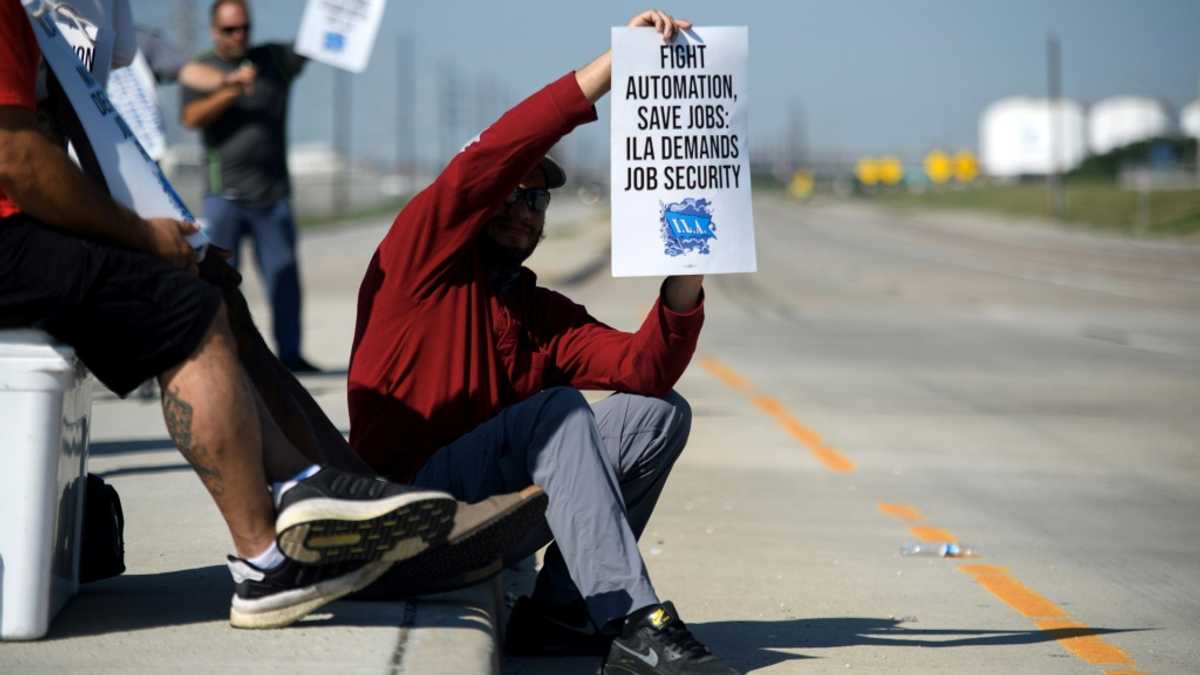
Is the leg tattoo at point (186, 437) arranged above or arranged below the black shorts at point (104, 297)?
below

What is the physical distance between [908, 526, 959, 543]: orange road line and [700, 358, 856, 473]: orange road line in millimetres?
1535

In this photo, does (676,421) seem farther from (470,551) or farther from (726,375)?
(726,375)

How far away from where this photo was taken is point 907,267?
32.8 meters

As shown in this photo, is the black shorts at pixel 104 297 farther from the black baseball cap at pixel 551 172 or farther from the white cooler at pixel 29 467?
the black baseball cap at pixel 551 172

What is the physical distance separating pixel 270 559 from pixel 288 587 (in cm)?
8

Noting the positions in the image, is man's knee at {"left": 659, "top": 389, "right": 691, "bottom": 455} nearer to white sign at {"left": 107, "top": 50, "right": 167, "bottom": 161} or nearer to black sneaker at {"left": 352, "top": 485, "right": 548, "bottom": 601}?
black sneaker at {"left": 352, "top": 485, "right": 548, "bottom": 601}

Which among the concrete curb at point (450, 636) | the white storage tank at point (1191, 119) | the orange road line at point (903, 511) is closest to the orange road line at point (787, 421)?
the orange road line at point (903, 511)

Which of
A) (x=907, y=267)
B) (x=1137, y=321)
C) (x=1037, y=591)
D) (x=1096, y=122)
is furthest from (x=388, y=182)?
(x=1037, y=591)

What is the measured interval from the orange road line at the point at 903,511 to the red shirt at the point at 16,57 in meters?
4.68

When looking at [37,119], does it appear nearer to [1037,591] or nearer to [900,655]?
[900,655]

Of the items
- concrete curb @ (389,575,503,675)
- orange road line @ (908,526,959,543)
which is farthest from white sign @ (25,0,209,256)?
orange road line @ (908,526,959,543)

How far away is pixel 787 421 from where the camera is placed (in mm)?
10531

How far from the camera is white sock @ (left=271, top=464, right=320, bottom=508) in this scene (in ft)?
12.8

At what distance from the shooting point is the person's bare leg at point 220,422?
3.72 metres
